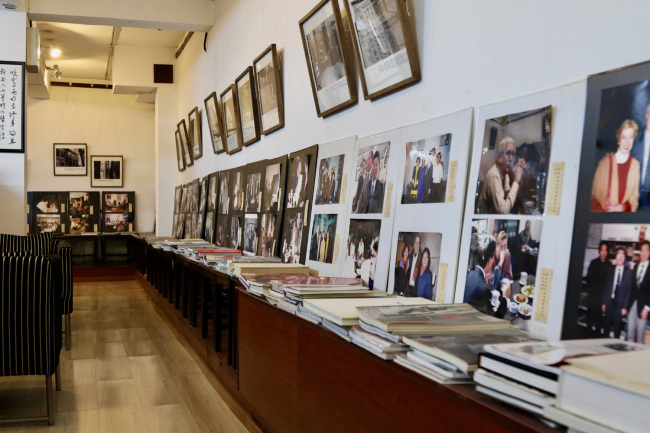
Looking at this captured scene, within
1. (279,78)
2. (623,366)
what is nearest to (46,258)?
(279,78)

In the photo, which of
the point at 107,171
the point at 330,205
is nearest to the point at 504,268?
the point at 330,205

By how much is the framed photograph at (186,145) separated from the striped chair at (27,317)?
525 centimetres

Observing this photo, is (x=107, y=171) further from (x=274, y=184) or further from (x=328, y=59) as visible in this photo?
(x=328, y=59)

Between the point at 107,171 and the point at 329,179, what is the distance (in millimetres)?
10264

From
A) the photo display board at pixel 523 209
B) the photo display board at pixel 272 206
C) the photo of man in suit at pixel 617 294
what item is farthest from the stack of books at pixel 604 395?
the photo display board at pixel 272 206

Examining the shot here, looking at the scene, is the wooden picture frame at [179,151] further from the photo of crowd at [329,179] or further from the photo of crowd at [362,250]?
the photo of crowd at [362,250]

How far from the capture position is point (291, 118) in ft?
13.8

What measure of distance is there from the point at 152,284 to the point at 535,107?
7.02 meters

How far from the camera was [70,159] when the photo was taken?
40.3ft

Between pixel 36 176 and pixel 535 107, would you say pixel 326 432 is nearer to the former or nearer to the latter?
pixel 535 107

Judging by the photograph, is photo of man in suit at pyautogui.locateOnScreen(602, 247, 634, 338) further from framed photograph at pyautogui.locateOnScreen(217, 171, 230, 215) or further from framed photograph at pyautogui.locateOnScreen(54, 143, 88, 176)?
framed photograph at pyautogui.locateOnScreen(54, 143, 88, 176)

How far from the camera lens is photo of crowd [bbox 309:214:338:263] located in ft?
10.5

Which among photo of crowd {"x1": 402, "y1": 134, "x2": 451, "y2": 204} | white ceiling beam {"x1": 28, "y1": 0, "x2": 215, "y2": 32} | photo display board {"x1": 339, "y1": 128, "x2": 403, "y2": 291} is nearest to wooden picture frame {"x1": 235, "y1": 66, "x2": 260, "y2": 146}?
white ceiling beam {"x1": 28, "y1": 0, "x2": 215, "y2": 32}

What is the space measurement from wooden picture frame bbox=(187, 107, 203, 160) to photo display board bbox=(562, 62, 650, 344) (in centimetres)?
668
